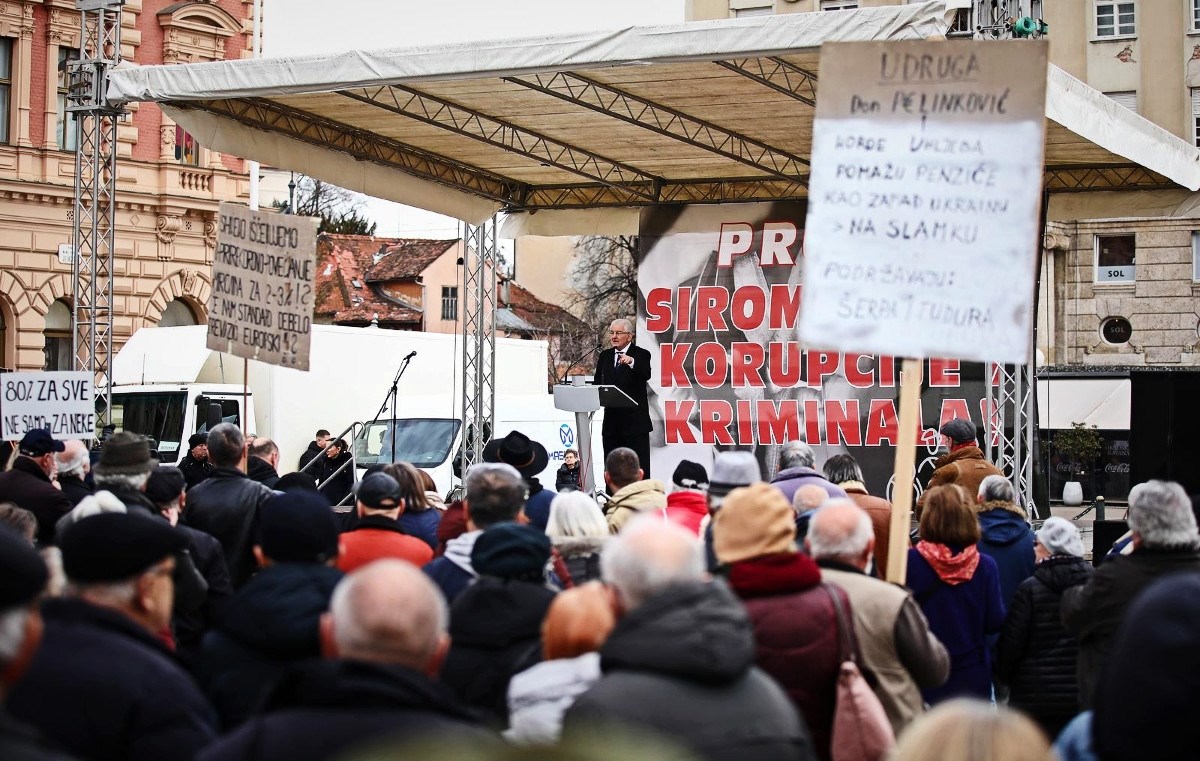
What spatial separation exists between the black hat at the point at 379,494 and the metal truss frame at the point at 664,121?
6.56m

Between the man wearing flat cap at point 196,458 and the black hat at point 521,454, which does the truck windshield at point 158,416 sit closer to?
the man wearing flat cap at point 196,458

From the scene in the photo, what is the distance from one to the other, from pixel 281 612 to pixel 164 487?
2796 millimetres

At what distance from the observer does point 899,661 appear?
5.05 metres

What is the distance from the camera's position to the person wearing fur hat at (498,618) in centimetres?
448

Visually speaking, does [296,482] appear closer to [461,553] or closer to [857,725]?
[461,553]

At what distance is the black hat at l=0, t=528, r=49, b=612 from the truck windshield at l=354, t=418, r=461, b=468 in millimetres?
16148

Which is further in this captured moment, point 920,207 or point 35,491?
point 35,491

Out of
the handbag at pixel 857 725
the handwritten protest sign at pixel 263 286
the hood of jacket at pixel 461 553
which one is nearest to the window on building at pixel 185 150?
the handwritten protest sign at pixel 263 286

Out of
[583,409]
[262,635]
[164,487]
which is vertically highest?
[583,409]

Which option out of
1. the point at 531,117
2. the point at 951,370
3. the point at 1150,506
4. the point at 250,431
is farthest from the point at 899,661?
the point at 250,431

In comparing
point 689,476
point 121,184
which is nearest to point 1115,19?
point 121,184

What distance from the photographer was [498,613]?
4621 millimetres

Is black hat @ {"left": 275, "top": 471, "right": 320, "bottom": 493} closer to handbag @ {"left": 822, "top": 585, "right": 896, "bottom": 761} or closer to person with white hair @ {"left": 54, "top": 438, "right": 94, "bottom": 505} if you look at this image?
person with white hair @ {"left": 54, "top": 438, "right": 94, "bottom": 505}

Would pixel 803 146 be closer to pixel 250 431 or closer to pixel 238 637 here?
pixel 250 431
